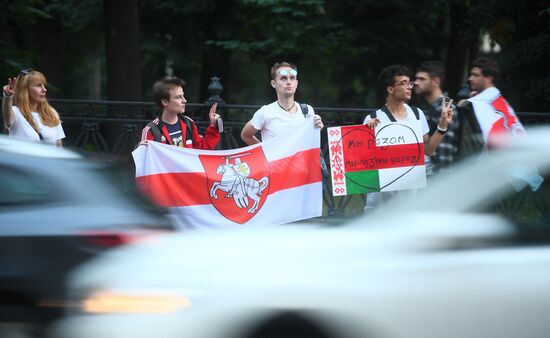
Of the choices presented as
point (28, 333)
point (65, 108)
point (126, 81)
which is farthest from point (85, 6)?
point (28, 333)

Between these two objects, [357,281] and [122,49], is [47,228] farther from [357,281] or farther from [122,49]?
[122,49]

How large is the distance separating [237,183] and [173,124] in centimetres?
90

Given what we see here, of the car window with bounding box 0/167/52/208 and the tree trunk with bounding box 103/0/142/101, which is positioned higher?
the tree trunk with bounding box 103/0/142/101

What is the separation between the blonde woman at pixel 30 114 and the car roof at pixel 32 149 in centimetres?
359

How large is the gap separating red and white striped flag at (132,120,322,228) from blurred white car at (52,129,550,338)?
A: 4.59 m

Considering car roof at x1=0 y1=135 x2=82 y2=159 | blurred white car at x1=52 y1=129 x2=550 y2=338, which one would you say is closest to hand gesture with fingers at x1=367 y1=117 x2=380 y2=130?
car roof at x1=0 y1=135 x2=82 y2=159

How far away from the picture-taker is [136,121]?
11961mm

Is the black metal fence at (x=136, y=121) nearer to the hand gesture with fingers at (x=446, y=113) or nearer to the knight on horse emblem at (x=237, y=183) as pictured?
the knight on horse emblem at (x=237, y=183)

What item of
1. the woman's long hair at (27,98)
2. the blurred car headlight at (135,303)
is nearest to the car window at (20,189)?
the blurred car headlight at (135,303)

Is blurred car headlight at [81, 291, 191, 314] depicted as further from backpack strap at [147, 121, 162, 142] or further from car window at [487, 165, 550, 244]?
backpack strap at [147, 121, 162, 142]

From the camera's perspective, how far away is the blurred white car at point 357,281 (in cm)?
434

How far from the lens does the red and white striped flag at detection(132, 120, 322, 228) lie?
9539mm

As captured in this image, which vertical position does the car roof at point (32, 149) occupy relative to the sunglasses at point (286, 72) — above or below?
below

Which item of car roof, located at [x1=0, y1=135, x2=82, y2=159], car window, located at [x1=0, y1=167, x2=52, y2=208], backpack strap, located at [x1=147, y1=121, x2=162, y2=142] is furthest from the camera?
backpack strap, located at [x1=147, y1=121, x2=162, y2=142]
